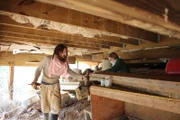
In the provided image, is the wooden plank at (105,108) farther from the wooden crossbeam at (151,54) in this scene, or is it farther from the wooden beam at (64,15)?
the wooden crossbeam at (151,54)

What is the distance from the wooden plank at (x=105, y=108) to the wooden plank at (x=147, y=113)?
12 centimetres

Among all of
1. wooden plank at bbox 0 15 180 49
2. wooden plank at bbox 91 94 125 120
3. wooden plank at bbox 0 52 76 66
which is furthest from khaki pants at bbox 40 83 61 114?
wooden plank at bbox 0 52 76 66

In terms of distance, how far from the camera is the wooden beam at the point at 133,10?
0.58 metres

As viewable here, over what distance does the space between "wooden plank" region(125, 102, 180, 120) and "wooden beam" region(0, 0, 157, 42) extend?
109cm

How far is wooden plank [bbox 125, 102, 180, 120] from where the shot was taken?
2027 mm

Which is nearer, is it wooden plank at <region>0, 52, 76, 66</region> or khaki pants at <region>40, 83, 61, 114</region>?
khaki pants at <region>40, 83, 61, 114</region>

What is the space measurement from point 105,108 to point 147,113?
62 centimetres

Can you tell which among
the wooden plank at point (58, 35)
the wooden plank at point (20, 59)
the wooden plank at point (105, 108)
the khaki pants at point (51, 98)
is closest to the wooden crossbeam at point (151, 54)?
the wooden plank at point (58, 35)

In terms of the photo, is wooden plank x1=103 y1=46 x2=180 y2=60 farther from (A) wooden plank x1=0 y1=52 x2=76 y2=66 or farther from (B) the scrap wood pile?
(A) wooden plank x1=0 y1=52 x2=76 y2=66

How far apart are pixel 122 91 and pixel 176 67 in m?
0.60

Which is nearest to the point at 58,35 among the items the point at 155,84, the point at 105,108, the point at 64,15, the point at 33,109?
the point at 64,15

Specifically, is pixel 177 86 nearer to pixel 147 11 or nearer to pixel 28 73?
pixel 147 11

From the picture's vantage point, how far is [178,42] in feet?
8.02

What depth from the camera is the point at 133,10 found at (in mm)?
635
